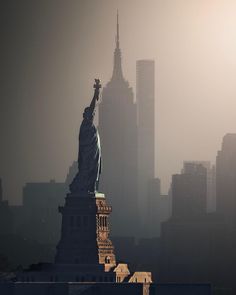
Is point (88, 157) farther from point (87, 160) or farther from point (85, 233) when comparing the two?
point (85, 233)

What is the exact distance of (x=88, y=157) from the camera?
180375 millimetres

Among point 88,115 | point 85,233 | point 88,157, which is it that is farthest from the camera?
point 88,157

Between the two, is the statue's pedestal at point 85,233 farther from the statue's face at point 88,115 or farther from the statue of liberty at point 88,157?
the statue's face at point 88,115

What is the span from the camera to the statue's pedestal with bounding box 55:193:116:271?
179m

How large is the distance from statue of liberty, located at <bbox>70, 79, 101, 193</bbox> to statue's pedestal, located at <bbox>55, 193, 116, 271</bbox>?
22.7 inches

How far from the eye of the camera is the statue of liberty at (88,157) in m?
180

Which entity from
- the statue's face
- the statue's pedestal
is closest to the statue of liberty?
the statue's face

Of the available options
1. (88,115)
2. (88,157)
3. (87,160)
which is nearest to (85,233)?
(87,160)

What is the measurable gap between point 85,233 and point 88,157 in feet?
14.4

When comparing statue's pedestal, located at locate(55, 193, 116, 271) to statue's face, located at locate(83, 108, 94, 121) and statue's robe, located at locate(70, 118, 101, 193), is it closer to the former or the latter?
statue's robe, located at locate(70, 118, 101, 193)

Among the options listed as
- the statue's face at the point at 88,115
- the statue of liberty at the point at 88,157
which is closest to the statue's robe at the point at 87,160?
the statue of liberty at the point at 88,157

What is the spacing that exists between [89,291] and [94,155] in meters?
9.49

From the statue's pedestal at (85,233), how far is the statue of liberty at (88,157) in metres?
0.58

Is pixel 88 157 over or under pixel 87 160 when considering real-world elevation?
over
